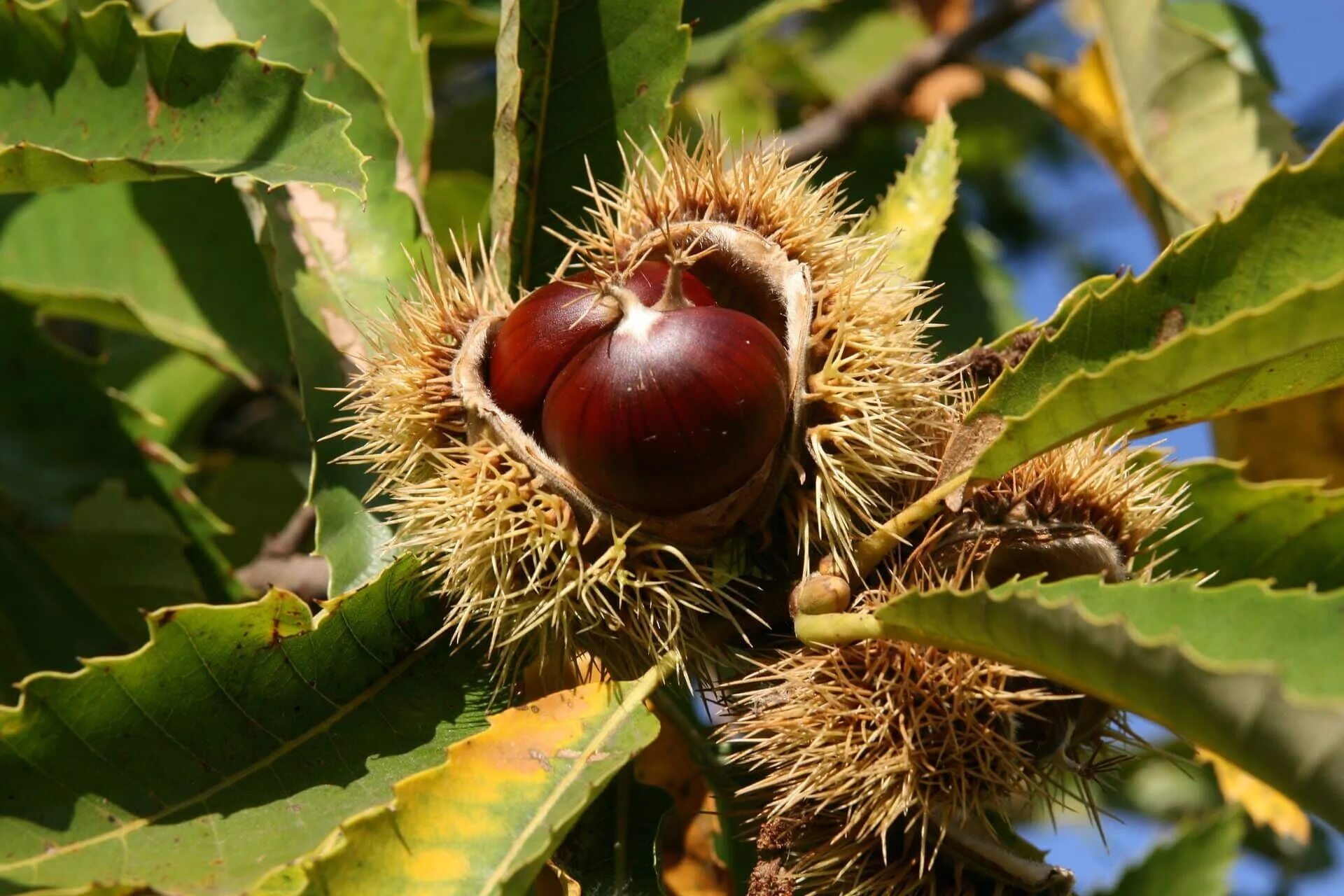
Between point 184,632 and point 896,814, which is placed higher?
point 184,632

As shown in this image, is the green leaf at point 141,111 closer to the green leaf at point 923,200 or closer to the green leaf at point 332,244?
the green leaf at point 332,244

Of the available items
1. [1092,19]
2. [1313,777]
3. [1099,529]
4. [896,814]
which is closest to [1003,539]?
[1099,529]

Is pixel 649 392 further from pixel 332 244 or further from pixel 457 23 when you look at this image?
pixel 457 23

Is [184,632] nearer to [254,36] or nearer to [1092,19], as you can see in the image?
[254,36]

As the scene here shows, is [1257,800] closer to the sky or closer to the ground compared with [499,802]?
closer to the ground

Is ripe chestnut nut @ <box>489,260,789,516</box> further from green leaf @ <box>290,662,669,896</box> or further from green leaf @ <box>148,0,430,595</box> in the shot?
green leaf @ <box>148,0,430,595</box>

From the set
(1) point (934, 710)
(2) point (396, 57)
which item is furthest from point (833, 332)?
(2) point (396, 57)
